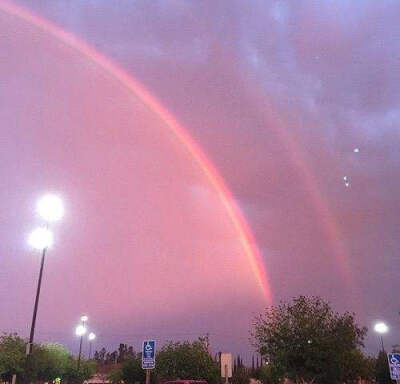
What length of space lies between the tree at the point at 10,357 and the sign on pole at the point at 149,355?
42216 millimetres

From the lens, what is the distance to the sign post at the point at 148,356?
1923 centimetres

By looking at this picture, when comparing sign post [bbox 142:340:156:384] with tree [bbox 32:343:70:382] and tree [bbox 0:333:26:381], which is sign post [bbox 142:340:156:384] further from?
tree [bbox 32:343:70:382]

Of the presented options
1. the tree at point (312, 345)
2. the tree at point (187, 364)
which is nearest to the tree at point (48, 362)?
the tree at point (187, 364)

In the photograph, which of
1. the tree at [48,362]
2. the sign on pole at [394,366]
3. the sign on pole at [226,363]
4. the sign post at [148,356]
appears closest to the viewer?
the sign post at [148,356]

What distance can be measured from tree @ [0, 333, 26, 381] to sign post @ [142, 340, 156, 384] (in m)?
42.2

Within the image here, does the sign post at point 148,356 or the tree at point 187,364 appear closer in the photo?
the sign post at point 148,356

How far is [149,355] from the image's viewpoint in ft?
64.1

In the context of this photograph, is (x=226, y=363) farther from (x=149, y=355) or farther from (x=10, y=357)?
(x=10, y=357)

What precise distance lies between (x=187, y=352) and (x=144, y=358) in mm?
44588

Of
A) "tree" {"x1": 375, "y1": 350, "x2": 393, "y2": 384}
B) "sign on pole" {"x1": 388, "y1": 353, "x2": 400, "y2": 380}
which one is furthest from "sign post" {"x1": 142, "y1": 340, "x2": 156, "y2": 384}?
"tree" {"x1": 375, "y1": 350, "x2": 393, "y2": 384}

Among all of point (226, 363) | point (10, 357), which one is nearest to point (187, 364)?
point (10, 357)

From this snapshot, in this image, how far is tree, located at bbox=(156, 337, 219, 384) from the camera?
2320 inches

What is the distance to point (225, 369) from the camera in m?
20.2

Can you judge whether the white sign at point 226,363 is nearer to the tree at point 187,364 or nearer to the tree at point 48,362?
the tree at point 187,364
